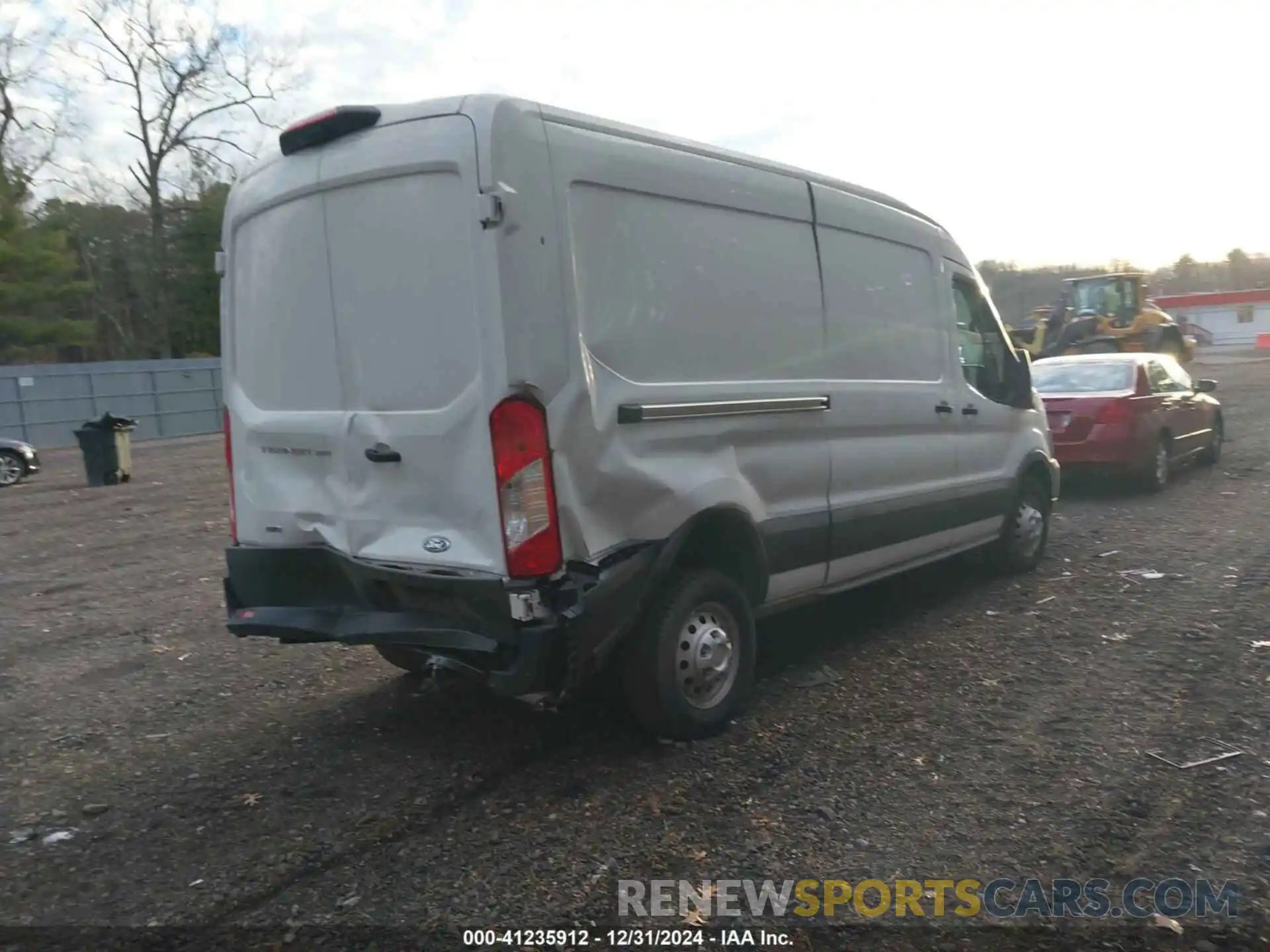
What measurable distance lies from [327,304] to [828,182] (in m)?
2.78

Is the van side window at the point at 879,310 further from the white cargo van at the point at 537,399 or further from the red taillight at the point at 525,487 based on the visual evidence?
the red taillight at the point at 525,487

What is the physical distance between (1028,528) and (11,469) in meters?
16.7

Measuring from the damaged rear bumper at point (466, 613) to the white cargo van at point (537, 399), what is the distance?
1 centimetres

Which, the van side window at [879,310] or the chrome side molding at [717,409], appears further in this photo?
the van side window at [879,310]

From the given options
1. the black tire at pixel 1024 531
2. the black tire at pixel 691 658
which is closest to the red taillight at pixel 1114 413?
the black tire at pixel 1024 531

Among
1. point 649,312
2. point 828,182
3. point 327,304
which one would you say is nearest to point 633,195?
point 649,312

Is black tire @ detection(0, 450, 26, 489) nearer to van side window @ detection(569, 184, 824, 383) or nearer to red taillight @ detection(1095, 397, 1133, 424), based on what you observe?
red taillight @ detection(1095, 397, 1133, 424)

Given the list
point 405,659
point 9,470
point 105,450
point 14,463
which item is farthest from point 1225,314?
point 405,659

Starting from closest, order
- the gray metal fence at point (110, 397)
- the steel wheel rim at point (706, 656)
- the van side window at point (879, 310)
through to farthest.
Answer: the steel wheel rim at point (706, 656), the van side window at point (879, 310), the gray metal fence at point (110, 397)

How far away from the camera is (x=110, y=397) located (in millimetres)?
28859

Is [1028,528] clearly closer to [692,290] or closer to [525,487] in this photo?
[692,290]

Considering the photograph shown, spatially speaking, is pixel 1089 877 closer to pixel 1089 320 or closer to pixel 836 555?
pixel 836 555

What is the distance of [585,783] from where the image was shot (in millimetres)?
4355

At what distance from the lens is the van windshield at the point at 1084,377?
11156mm
